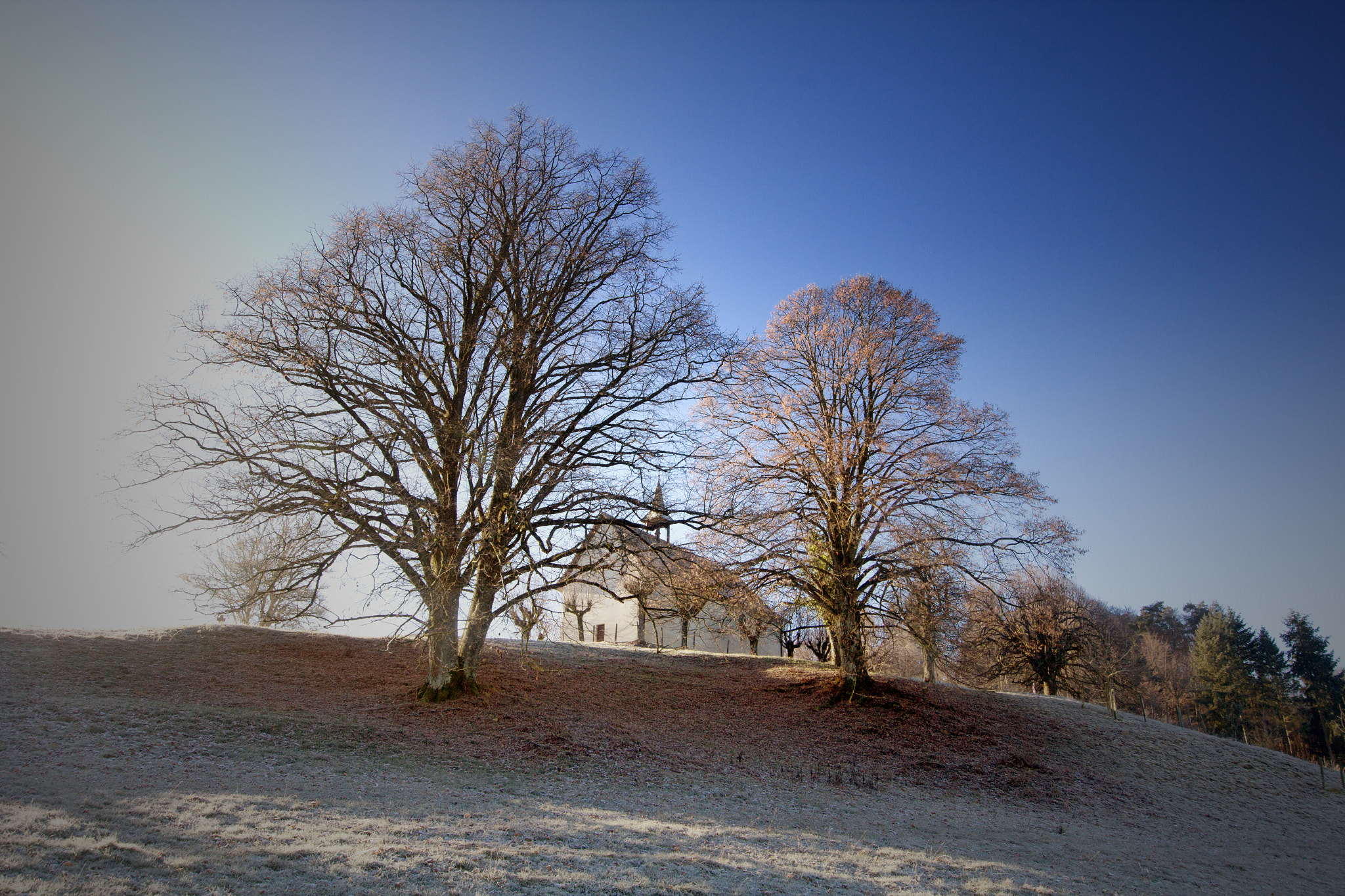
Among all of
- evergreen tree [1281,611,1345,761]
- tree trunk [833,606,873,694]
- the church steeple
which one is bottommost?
evergreen tree [1281,611,1345,761]

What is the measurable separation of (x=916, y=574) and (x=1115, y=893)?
8438mm

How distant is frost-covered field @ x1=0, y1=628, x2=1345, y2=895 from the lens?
248 inches

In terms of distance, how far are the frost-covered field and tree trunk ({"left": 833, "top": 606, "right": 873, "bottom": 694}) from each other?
0.86 metres

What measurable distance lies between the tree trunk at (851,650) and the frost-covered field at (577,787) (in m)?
0.86

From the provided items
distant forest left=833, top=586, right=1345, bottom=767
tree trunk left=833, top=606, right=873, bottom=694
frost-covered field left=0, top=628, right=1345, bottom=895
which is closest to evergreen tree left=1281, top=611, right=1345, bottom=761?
distant forest left=833, top=586, right=1345, bottom=767

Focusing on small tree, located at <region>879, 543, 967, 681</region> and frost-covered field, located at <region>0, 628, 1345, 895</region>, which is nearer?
frost-covered field, located at <region>0, 628, 1345, 895</region>

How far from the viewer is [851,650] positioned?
17750mm

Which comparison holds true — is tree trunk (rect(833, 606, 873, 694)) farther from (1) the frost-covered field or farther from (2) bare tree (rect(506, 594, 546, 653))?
(2) bare tree (rect(506, 594, 546, 653))

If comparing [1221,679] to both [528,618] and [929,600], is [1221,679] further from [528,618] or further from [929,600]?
[528,618]

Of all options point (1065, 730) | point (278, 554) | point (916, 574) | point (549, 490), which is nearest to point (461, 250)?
point (549, 490)

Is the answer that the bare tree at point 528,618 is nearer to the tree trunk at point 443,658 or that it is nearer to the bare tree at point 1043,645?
the tree trunk at point 443,658

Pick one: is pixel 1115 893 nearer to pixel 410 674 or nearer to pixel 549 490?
pixel 549 490

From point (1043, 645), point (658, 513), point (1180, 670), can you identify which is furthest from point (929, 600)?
point (1180, 670)

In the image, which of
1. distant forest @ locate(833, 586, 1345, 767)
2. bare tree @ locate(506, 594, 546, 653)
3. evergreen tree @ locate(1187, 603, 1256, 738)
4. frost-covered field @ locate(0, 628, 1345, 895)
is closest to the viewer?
frost-covered field @ locate(0, 628, 1345, 895)
